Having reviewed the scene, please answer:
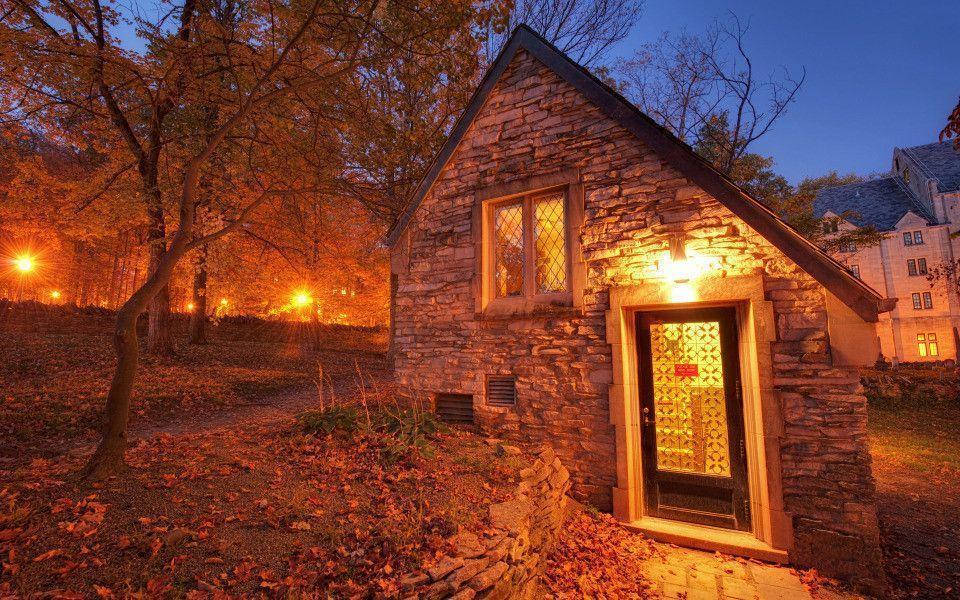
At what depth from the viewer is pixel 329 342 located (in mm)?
23047

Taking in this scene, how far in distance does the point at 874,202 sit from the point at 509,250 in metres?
35.8

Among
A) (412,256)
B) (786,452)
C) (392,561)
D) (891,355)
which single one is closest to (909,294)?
(891,355)

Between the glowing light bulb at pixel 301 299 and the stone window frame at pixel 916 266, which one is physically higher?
the stone window frame at pixel 916 266

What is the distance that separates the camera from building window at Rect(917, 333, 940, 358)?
1001 inches

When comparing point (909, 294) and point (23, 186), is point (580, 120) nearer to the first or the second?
point (23, 186)

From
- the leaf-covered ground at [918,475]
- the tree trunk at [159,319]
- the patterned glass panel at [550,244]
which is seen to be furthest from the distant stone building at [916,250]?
the tree trunk at [159,319]

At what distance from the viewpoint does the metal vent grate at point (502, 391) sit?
21.3ft

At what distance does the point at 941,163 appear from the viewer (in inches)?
1021

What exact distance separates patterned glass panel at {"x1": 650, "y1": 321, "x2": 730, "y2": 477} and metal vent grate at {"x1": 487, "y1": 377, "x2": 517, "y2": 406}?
2.15m

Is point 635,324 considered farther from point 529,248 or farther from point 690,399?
point 529,248

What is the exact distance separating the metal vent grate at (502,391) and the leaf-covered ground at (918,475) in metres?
4.78

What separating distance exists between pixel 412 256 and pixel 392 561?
17.7 ft

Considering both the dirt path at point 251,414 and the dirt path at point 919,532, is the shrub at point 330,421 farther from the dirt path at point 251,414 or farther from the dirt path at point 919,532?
the dirt path at point 919,532

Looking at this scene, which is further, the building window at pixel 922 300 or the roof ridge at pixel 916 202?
the building window at pixel 922 300
